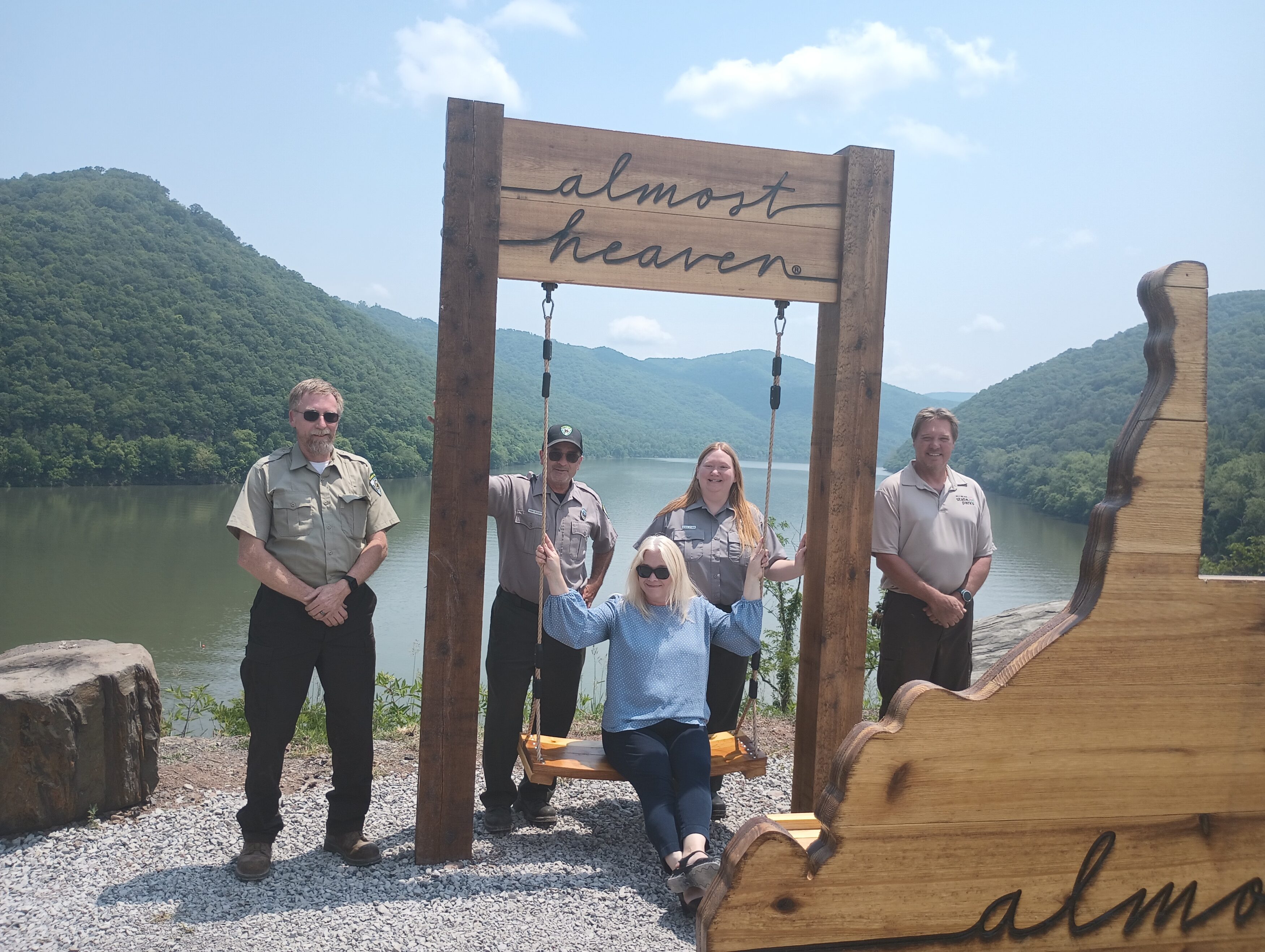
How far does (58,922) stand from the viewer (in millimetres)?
3076

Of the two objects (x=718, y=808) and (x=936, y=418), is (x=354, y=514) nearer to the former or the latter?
(x=718, y=808)

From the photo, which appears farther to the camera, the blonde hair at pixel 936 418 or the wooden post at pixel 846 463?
the blonde hair at pixel 936 418

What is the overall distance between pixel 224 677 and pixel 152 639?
3382 mm

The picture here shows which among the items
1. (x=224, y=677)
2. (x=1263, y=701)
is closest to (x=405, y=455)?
(x=224, y=677)

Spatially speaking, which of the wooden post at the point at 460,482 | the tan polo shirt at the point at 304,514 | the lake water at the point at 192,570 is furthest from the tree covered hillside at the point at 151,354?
the wooden post at the point at 460,482

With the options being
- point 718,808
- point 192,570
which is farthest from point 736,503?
point 192,570

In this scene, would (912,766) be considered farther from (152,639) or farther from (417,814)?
(152,639)

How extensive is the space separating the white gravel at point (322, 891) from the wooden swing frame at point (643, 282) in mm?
296

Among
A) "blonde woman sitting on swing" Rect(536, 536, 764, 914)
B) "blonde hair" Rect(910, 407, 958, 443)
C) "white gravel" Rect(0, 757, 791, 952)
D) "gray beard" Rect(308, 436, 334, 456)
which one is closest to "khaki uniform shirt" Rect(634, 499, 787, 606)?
"blonde woman sitting on swing" Rect(536, 536, 764, 914)

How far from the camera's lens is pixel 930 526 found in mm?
3910

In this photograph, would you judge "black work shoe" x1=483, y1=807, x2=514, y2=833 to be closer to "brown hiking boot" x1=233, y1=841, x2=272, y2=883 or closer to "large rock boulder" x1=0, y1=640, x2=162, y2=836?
"brown hiking boot" x1=233, y1=841, x2=272, y2=883

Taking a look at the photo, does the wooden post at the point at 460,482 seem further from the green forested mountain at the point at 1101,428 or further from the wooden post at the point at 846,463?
the green forested mountain at the point at 1101,428

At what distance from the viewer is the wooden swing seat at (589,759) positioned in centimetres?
350

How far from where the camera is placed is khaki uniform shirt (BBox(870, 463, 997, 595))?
12.8 feet
